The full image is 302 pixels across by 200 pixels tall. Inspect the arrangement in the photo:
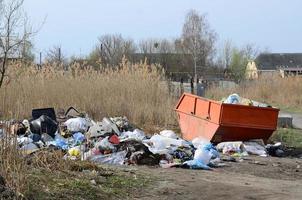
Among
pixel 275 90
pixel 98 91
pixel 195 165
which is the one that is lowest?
pixel 275 90

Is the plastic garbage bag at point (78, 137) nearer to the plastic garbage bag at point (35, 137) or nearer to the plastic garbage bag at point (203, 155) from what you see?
the plastic garbage bag at point (35, 137)

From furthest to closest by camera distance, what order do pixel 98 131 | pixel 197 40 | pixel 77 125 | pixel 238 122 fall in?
pixel 197 40
pixel 77 125
pixel 238 122
pixel 98 131

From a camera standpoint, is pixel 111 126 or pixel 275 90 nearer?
pixel 111 126

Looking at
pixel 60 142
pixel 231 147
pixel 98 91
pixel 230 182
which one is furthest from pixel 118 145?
pixel 98 91

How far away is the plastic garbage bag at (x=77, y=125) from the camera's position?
14.4 m

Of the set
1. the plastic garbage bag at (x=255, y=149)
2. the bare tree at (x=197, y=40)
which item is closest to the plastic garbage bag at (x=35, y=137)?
the plastic garbage bag at (x=255, y=149)

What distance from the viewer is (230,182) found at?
9.26 meters

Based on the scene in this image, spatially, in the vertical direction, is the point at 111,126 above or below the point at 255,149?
above

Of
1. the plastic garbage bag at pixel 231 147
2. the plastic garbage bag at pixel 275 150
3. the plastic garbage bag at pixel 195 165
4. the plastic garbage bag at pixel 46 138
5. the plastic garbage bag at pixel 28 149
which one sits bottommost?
the plastic garbage bag at pixel 275 150

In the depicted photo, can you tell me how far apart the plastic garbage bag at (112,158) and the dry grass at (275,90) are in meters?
22.8

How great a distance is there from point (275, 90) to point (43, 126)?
25446mm

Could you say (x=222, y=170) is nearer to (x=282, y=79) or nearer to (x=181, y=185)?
(x=181, y=185)

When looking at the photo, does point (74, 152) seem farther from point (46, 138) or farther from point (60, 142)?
point (46, 138)

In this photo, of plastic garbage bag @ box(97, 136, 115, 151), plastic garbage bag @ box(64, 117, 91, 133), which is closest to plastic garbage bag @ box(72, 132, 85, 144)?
plastic garbage bag @ box(64, 117, 91, 133)
